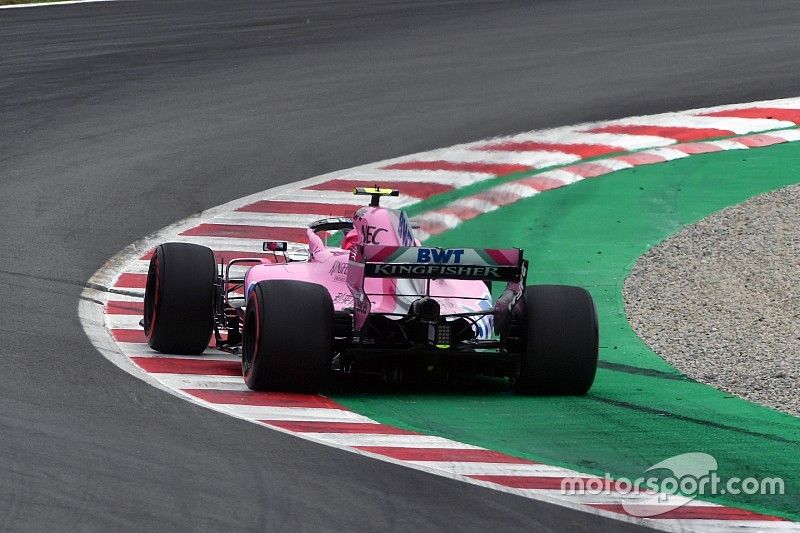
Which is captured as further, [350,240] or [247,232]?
[247,232]

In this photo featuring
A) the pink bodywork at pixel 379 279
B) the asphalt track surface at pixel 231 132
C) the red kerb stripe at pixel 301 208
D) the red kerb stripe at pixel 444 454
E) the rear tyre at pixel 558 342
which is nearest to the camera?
the asphalt track surface at pixel 231 132

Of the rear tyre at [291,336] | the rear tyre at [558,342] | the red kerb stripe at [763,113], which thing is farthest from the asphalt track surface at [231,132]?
the rear tyre at [558,342]

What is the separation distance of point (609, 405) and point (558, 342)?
0.53 metres

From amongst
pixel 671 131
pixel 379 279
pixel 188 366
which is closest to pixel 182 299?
pixel 188 366

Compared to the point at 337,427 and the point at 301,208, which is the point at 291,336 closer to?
the point at 337,427

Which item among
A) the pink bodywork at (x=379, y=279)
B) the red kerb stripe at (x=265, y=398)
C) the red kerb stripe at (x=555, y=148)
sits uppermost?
the red kerb stripe at (x=555, y=148)

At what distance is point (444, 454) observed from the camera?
30.5 ft

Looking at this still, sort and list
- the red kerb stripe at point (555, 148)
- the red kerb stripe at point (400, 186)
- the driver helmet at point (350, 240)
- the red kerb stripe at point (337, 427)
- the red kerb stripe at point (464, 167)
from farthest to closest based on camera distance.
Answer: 1. the red kerb stripe at point (555, 148)
2. the red kerb stripe at point (464, 167)
3. the red kerb stripe at point (400, 186)
4. the driver helmet at point (350, 240)
5. the red kerb stripe at point (337, 427)

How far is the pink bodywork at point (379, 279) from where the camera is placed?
37.2ft

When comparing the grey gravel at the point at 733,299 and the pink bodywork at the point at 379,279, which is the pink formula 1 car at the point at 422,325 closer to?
the pink bodywork at the point at 379,279

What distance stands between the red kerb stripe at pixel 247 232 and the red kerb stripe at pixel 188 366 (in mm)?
4360

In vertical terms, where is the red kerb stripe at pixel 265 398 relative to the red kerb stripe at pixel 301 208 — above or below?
below

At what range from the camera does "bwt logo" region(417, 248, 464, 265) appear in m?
10.8

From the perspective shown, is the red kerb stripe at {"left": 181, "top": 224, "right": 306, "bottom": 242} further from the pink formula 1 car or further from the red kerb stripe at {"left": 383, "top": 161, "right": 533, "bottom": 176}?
the pink formula 1 car
